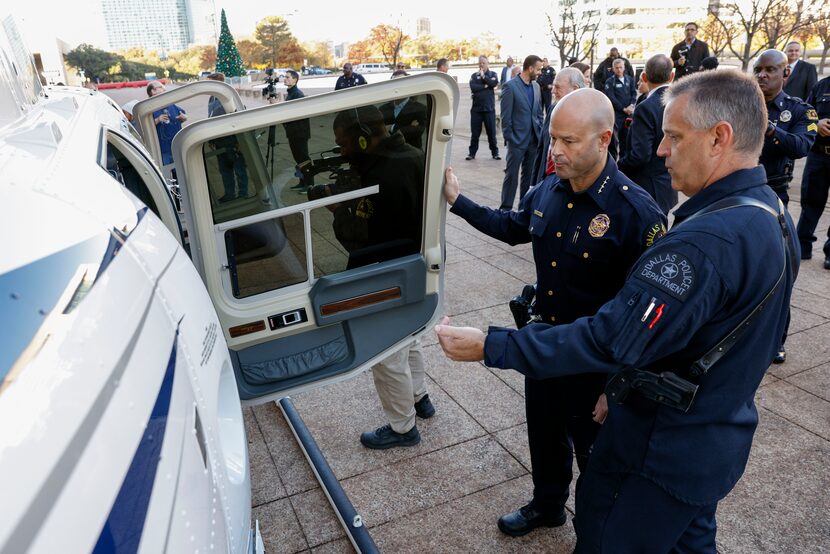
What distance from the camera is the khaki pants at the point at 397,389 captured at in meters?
3.21

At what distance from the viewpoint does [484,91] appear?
11688 millimetres

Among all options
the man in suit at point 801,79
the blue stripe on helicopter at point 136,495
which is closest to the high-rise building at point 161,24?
the man in suit at point 801,79

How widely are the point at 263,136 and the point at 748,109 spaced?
1.66 meters

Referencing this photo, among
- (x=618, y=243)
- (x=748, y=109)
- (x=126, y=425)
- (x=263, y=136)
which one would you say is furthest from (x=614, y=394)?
(x=263, y=136)

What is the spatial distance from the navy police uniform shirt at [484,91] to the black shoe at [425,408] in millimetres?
8929

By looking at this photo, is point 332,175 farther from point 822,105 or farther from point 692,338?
point 822,105

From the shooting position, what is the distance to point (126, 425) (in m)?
0.91

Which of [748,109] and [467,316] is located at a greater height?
[748,109]

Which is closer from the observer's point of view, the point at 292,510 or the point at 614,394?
the point at 614,394

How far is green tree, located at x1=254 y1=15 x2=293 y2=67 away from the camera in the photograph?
7050cm

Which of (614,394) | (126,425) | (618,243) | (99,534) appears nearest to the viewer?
(99,534)

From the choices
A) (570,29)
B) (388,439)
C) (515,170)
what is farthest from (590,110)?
(570,29)

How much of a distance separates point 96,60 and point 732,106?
47390 mm

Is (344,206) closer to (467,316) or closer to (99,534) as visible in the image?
(99,534)
